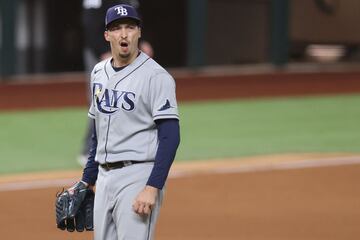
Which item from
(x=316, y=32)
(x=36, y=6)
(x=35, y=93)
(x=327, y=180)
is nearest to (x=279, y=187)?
(x=327, y=180)

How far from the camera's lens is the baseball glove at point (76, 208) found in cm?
477

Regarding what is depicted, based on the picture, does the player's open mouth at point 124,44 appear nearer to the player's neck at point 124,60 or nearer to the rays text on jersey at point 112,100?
the player's neck at point 124,60

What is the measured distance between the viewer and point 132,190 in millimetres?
4512

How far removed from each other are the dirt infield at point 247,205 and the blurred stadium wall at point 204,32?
23.9ft

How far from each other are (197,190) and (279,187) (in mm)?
729

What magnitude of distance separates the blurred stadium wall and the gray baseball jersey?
450 inches

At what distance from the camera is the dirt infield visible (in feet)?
22.4

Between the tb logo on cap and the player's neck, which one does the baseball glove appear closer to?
the player's neck

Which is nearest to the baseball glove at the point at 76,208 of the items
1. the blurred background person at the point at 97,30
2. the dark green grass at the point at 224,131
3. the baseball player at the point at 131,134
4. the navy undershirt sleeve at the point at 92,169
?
the navy undershirt sleeve at the point at 92,169

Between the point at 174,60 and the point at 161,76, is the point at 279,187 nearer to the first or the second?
the point at 161,76

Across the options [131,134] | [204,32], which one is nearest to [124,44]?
[131,134]

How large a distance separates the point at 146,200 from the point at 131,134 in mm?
346

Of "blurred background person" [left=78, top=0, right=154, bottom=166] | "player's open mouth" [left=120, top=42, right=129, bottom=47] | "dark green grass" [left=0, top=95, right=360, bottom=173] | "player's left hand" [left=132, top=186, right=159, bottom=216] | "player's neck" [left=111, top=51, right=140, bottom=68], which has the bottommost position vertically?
"dark green grass" [left=0, top=95, right=360, bottom=173]

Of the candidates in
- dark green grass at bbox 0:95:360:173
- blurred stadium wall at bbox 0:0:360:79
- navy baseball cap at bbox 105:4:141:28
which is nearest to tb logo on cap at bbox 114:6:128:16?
navy baseball cap at bbox 105:4:141:28
